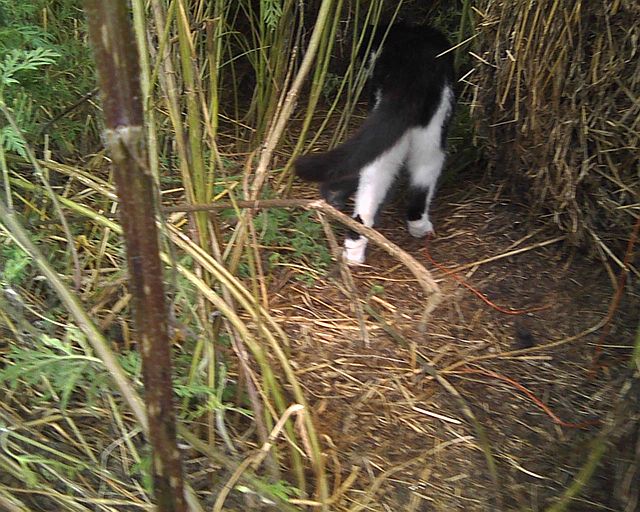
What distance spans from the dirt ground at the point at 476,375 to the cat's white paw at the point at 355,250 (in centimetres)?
4

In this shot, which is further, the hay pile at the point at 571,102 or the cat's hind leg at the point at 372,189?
the cat's hind leg at the point at 372,189

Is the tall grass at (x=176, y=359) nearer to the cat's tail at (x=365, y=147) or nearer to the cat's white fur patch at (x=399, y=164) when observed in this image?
the cat's tail at (x=365, y=147)

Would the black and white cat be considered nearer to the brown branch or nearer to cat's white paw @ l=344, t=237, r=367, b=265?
cat's white paw @ l=344, t=237, r=367, b=265

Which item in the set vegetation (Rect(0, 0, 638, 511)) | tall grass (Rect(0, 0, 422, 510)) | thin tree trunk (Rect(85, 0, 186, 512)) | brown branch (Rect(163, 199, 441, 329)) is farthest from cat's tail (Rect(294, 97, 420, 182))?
thin tree trunk (Rect(85, 0, 186, 512))

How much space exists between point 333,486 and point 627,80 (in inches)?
39.3

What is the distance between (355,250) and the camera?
1.65 meters

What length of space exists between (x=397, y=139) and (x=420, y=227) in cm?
34

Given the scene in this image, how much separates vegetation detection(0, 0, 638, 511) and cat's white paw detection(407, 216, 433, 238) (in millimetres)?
266

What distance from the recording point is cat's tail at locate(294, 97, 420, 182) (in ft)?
4.68

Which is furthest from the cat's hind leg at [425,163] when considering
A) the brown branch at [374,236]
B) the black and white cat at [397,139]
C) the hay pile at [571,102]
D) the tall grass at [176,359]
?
the brown branch at [374,236]

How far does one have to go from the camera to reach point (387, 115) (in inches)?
59.5

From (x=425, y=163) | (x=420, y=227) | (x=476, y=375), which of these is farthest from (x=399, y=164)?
(x=476, y=375)

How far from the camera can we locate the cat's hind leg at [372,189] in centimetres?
158

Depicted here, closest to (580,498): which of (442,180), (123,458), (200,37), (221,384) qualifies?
(221,384)
